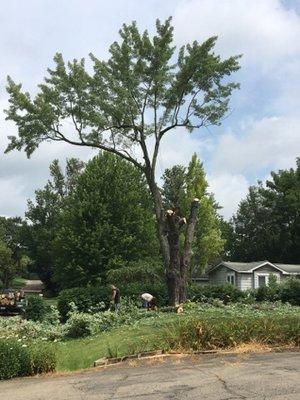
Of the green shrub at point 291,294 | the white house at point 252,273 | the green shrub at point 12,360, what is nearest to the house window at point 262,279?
the white house at point 252,273

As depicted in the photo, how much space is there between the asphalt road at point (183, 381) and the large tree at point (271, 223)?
59383mm

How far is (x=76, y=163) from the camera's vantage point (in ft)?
243

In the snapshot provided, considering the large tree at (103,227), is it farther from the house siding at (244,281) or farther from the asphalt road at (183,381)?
the asphalt road at (183,381)

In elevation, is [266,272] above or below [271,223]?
below

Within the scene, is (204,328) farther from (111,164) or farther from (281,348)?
(111,164)

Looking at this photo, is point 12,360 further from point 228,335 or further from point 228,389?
point 228,389

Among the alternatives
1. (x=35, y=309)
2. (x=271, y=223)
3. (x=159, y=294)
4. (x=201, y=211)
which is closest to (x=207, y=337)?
(x=35, y=309)

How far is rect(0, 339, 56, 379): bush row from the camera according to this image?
36.2 feet

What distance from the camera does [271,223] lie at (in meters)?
71.2

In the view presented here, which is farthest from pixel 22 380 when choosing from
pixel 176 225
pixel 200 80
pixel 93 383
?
pixel 200 80

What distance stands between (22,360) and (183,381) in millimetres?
3546

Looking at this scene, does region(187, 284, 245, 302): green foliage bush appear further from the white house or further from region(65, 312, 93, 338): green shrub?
the white house

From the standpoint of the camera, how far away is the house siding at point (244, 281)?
50281 mm

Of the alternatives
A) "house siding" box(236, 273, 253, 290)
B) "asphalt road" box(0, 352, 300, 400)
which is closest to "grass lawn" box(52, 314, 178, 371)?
"asphalt road" box(0, 352, 300, 400)
